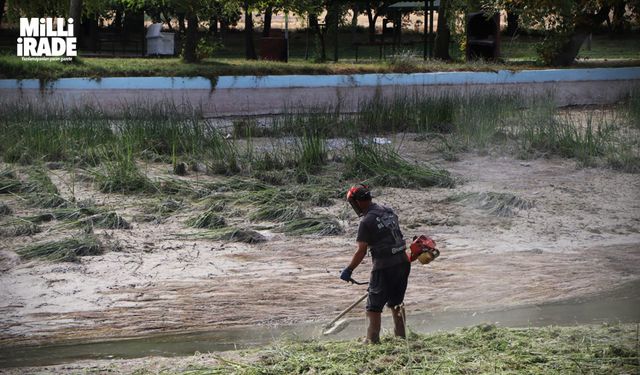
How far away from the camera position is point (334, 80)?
72.8ft

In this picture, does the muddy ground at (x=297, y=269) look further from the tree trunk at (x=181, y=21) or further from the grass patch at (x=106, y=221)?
the tree trunk at (x=181, y=21)

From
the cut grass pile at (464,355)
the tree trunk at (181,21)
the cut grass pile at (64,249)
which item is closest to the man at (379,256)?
the cut grass pile at (464,355)

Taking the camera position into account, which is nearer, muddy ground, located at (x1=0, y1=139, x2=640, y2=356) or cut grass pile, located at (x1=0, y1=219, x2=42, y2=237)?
muddy ground, located at (x1=0, y1=139, x2=640, y2=356)

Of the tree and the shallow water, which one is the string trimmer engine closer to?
the shallow water

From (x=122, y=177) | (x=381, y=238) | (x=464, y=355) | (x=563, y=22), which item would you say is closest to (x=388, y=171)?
(x=122, y=177)

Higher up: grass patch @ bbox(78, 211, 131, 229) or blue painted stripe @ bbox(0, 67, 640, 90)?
blue painted stripe @ bbox(0, 67, 640, 90)

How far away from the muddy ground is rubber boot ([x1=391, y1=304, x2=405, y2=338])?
1.40 m

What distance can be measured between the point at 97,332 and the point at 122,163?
17.8 ft

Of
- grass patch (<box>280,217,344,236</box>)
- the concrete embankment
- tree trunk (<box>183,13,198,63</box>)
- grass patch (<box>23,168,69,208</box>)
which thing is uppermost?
tree trunk (<box>183,13,198,63</box>)

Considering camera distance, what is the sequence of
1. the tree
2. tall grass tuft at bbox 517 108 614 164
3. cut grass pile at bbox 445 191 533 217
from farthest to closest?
the tree
tall grass tuft at bbox 517 108 614 164
cut grass pile at bbox 445 191 533 217

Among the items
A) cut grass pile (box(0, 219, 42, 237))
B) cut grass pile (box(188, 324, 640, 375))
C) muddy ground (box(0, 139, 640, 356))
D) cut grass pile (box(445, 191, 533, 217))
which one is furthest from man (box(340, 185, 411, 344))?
cut grass pile (box(445, 191, 533, 217))

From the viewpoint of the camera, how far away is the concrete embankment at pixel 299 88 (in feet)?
65.9

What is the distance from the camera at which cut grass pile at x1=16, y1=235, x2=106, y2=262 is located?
34.2 feet

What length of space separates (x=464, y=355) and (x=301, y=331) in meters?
2.14
